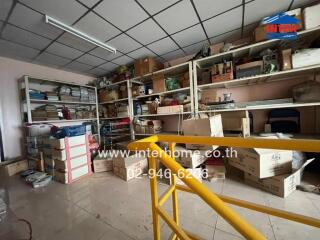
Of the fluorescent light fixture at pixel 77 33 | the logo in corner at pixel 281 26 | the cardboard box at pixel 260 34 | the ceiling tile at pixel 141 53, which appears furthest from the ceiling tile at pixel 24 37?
the logo in corner at pixel 281 26

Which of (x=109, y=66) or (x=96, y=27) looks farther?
(x=109, y=66)

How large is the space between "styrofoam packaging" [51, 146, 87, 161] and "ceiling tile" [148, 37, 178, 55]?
7.30ft

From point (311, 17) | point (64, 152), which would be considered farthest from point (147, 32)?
point (64, 152)

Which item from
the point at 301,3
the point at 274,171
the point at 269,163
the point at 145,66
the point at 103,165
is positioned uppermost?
the point at 301,3

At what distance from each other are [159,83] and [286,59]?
1976 mm

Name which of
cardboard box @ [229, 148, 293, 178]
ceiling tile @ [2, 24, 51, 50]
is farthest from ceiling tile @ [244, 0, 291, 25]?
ceiling tile @ [2, 24, 51, 50]

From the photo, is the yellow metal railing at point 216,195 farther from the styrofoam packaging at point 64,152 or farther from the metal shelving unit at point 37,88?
the metal shelving unit at point 37,88

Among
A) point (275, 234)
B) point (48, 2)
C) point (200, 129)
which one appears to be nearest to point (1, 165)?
point (48, 2)

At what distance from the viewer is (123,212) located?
154cm

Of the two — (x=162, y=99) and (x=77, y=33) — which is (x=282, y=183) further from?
(x=77, y=33)

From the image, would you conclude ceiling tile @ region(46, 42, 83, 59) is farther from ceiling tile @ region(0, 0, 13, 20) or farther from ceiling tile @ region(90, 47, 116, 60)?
ceiling tile @ region(0, 0, 13, 20)

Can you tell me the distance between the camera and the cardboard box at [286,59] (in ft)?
6.28

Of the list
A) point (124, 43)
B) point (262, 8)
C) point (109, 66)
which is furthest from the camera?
point (109, 66)

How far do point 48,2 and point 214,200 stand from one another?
7.66ft
